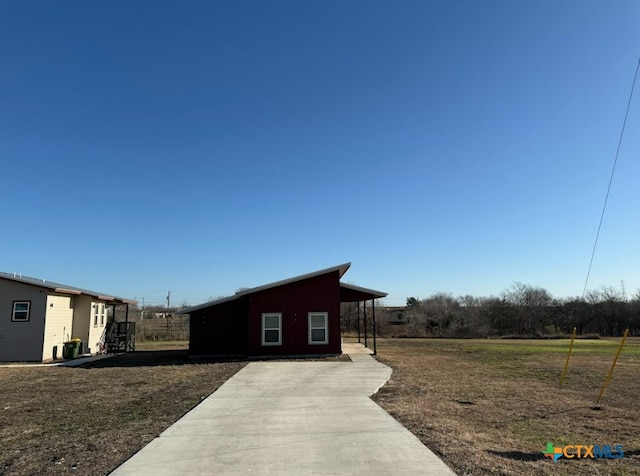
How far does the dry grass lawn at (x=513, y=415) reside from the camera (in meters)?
5.34

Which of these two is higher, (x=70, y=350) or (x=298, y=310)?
(x=298, y=310)

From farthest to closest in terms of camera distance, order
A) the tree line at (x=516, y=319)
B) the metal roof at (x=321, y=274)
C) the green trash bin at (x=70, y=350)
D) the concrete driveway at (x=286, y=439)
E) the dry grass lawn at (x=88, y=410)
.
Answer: the tree line at (x=516, y=319)
the green trash bin at (x=70, y=350)
the metal roof at (x=321, y=274)
the dry grass lawn at (x=88, y=410)
the concrete driveway at (x=286, y=439)

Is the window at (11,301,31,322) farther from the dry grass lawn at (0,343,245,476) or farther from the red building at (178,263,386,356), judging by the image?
the red building at (178,263,386,356)

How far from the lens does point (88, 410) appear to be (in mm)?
8617

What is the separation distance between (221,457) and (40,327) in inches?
652

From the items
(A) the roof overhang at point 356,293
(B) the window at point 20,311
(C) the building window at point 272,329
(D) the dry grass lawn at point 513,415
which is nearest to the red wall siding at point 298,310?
(C) the building window at point 272,329

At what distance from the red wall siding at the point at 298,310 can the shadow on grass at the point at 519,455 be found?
12.9 m

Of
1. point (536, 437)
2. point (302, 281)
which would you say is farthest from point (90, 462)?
point (302, 281)

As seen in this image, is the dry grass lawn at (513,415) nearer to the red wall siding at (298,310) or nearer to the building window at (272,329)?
the red wall siding at (298,310)

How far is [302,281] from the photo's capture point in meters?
18.8

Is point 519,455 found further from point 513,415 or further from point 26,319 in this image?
point 26,319

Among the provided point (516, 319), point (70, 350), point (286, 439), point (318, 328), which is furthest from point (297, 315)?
point (516, 319)

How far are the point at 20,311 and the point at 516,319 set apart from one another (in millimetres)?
43622

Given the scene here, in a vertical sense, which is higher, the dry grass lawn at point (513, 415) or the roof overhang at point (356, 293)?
the roof overhang at point (356, 293)
